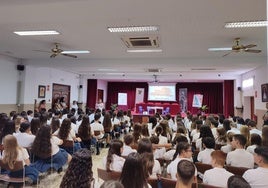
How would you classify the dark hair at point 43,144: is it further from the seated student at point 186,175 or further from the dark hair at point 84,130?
the seated student at point 186,175

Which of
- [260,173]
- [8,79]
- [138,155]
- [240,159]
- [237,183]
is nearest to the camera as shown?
[237,183]

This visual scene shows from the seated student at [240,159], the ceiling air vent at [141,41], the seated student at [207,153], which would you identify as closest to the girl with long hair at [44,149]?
the seated student at [207,153]

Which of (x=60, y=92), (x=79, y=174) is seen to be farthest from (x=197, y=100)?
(x=79, y=174)

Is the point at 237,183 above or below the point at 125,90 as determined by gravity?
below

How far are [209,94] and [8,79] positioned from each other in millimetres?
13098

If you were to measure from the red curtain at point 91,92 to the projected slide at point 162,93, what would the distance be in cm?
412

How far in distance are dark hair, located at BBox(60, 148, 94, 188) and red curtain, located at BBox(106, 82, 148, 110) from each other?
51.8ft

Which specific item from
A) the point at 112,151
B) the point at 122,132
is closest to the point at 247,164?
the point at 112,151

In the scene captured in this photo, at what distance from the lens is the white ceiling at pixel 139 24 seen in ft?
11.7

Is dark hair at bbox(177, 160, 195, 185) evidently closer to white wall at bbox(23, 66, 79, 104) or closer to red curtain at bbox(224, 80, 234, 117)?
white wall at bbox(23, 66, 79, 104)

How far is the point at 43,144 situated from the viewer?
3.57 meters

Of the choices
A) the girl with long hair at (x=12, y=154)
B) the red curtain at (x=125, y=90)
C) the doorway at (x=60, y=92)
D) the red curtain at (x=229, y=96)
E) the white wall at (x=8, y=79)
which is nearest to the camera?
the girl with long hair at (x=12, y=154)

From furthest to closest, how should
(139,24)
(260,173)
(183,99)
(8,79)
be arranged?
(183,99) < (8,79) < (139,24) < (260,173)

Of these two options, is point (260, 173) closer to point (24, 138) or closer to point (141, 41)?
point (24, 138)
